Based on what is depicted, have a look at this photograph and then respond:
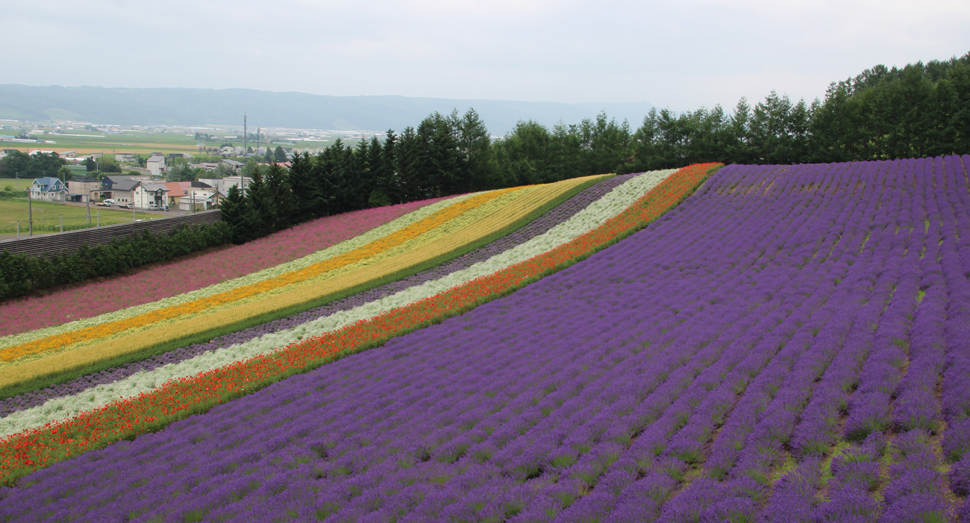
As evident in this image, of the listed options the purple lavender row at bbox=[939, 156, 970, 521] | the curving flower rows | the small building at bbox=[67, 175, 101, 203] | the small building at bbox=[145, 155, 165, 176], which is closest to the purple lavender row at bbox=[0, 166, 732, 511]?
the curving flower rows

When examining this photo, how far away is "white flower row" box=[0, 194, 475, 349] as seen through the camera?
26.1 m

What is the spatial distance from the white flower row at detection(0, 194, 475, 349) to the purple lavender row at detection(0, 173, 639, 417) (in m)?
9.61

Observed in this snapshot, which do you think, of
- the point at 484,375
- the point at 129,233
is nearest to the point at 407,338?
the point at 484,375

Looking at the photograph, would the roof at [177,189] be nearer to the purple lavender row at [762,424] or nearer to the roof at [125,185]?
the roof at [125,185]

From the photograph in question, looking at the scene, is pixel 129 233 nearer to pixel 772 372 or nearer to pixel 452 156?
pixel 452 156

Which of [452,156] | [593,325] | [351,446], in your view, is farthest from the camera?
[452,156]

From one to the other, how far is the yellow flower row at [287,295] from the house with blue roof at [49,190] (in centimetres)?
8014

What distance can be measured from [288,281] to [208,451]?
2358cm

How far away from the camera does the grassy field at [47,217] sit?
2231 inches

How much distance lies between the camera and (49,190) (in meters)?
88.1

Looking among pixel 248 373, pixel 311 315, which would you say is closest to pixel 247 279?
pixel 311 315

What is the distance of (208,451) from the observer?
34.1 feet

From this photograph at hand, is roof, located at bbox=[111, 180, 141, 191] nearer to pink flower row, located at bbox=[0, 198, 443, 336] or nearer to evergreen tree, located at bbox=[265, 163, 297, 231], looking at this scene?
evergreen tree, located at bbox=[265, 163, 297, 231]

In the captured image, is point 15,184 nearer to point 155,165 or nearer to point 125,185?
point 125,185
